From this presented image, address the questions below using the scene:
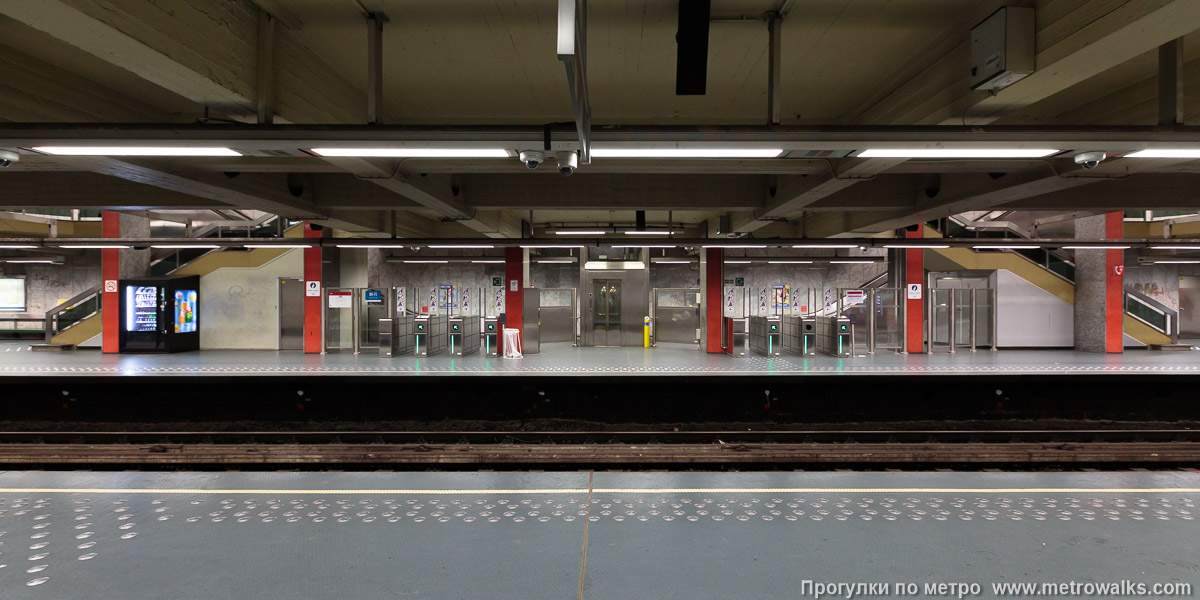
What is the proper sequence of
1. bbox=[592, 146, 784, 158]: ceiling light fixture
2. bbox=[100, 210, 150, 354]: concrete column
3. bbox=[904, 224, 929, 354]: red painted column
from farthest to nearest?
bbox=[904, 224, 929, 354]: red painted column
bbox=[100, 210, 150, 354]: concrete column
bbox=[592, 146, 784, 158]: ceiling light fixture

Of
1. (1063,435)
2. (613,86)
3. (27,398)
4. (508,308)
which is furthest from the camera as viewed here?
(508,308)

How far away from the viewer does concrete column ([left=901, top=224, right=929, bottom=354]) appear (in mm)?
13711

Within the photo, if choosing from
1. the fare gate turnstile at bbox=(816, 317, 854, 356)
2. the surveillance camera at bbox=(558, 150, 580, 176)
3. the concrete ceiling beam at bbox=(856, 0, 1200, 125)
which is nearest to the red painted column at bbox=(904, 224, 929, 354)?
the fare gate turnstile at bbox=(816, 317, 854, 356)

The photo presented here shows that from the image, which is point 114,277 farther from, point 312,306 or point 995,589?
point 995,589

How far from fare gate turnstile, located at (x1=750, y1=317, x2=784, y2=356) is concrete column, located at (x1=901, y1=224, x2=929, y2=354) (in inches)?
124

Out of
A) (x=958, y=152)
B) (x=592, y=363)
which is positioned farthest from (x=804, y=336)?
(x=958, y=152)

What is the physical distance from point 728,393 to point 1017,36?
6310mm

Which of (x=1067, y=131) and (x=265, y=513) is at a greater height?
(x=1067, y=131)

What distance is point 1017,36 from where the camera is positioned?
285 centimetres

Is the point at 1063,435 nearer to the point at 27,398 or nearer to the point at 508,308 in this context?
the point at 508,308

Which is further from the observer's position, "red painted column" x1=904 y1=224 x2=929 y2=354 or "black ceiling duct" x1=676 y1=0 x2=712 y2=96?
"red painted column" x1=904 y1=224 x2=929 y2=354

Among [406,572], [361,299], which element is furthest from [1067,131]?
[361,299]

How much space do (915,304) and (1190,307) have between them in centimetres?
1105

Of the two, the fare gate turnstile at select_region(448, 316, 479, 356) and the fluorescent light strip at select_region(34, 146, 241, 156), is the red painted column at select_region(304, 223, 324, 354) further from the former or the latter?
the fluorescent light strip at select_region(34, 146, 241, 156)
